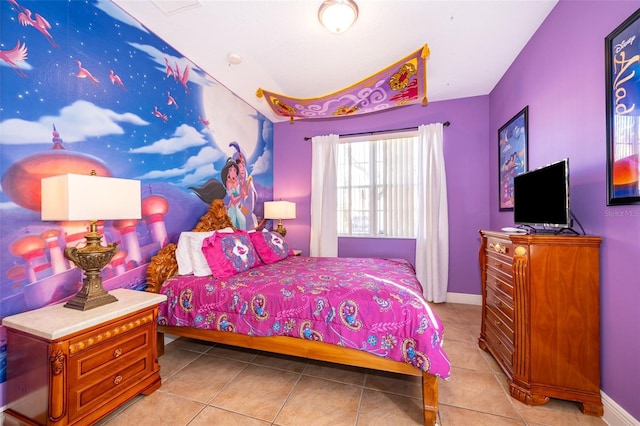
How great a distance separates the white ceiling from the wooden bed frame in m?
2.00

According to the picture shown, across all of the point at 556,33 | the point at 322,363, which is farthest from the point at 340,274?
the point at 556,33

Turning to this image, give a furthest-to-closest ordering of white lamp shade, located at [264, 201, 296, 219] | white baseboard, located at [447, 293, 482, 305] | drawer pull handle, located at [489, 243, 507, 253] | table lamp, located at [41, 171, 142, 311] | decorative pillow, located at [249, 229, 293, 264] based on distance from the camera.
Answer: white lamp shade, located at [264, 201, 296, 219]
white baseboard, located at [447, 293, 482, 305]
decorative pillow, located at [249, 229, 293, 264]
drawer pull handle, located at [489, 243, 507, 253]
table lamp, located at [41, 171, 142, 311]

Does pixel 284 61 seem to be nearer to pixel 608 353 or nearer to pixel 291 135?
pixel 291 135

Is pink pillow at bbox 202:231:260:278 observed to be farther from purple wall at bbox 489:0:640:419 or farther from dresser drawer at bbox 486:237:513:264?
purple wall at bbox 489:0:640:419

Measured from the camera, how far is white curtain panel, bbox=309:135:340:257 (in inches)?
157

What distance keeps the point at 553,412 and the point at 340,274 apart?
62.4 inches

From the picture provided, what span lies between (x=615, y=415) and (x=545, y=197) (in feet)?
4.33

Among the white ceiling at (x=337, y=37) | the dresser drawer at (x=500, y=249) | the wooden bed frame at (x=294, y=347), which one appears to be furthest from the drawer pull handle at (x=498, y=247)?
the white ceiling at (x=337, y=37)

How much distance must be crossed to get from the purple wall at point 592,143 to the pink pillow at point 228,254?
2.60m

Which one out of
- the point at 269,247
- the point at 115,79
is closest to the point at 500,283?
the point at 269,247

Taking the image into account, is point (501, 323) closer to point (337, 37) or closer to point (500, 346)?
point (500, 346)

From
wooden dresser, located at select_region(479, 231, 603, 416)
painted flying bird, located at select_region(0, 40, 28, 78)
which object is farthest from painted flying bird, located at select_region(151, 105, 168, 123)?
wooden dresser, located at select_region(479, 231, 603, 416)

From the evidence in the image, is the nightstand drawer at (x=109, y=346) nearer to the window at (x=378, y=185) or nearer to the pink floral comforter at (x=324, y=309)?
the pink floral comforter at (x=324, y=309)

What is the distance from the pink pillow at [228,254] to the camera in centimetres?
218
